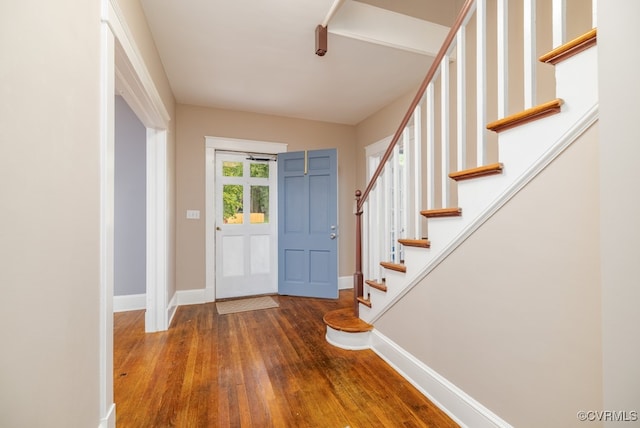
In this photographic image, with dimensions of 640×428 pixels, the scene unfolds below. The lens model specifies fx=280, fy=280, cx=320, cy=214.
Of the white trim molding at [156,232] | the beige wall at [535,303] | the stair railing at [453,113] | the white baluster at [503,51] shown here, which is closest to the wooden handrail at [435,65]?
the stair railing at [453,113]

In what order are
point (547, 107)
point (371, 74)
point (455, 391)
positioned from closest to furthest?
1. point (547, 107)
2. point (455, 391)
3. point (371, 74)

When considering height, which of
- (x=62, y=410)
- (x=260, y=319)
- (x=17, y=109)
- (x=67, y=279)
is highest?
(x=17, y=109)

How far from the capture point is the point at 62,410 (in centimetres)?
92

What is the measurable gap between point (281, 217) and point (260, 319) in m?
1.51

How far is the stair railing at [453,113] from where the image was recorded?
1.31 m

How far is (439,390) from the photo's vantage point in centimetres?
163

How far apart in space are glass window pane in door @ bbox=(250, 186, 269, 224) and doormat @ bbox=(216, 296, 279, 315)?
1.12 metres

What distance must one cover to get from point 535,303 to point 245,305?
3.20 metres

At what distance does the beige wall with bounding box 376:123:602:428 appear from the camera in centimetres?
100

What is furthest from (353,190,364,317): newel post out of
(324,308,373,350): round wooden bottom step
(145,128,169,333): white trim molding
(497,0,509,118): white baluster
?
(145,128,169,333): white trim molding

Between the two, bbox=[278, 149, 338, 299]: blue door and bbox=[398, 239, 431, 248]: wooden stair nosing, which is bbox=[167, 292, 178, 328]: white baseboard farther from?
bbox=[398, 239, 431, 248]: wooden stair nosing

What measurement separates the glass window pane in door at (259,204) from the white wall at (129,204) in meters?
1.38

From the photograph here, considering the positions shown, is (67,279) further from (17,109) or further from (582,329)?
(582,329)

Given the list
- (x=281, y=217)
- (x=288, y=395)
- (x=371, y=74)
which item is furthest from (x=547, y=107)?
(x=281, y=217)
